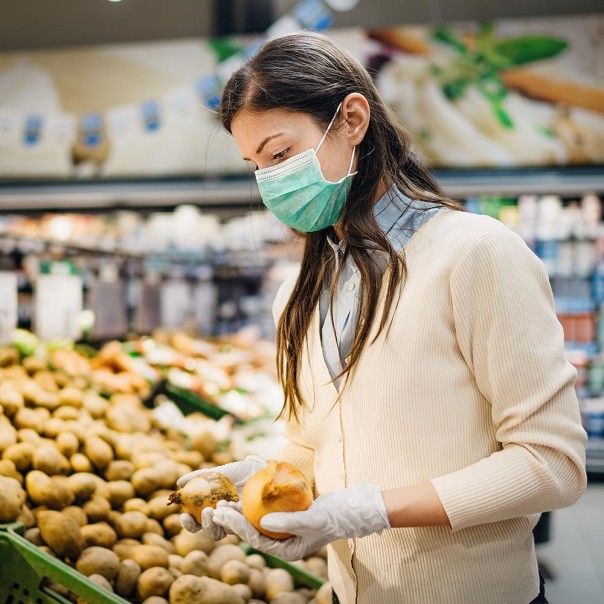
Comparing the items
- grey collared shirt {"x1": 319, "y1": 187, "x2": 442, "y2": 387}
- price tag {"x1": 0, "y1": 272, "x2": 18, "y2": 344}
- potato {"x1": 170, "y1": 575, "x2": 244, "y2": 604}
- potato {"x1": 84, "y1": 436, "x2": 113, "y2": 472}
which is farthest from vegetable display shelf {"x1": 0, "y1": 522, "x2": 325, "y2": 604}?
price tag {"x1": 0, "y1": 272, "x2": 18, "y2": 344}

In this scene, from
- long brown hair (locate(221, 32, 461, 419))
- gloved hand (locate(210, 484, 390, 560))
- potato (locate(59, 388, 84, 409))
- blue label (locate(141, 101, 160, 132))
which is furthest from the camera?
blue label (locate(141, 101, 160, 132))

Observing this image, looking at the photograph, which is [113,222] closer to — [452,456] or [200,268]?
[200,268]

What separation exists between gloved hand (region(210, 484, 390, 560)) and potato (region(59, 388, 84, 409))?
1834 mm

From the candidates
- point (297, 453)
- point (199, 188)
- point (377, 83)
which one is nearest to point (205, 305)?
point (199, 188)

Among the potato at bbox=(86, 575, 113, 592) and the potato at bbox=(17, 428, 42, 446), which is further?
the potato at bbox=(17, 428, 42, 446)

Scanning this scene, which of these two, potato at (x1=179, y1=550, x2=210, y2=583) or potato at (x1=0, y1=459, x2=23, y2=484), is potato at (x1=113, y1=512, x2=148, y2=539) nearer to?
potato at (x1=179, y1=550, x2=210, y2=583)

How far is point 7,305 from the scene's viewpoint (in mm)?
3182

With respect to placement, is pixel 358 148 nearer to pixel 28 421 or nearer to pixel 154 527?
pixel 154 527

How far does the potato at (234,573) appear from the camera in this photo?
199 centimetres

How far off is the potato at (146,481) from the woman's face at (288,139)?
136cm

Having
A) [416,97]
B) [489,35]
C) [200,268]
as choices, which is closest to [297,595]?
[200,268]

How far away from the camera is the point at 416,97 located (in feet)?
17.3

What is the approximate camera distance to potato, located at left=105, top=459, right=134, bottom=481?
2322mm

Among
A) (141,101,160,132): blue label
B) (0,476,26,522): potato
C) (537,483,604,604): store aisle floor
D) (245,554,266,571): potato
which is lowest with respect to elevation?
(537,483,604,604): store aisle floor
